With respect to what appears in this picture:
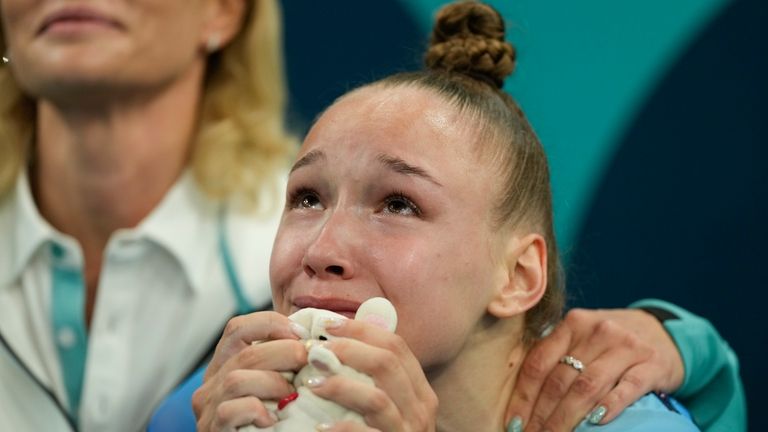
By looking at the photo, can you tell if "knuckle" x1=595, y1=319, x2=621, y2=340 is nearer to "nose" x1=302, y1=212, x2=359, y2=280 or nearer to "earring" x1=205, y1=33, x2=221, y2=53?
"nose" x1=302, y1=212, x2=359, y2=280

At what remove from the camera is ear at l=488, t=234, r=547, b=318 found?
127cm

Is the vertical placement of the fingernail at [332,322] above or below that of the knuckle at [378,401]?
above

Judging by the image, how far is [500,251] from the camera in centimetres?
126

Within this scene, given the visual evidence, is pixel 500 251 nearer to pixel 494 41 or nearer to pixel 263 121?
pixel 494 41

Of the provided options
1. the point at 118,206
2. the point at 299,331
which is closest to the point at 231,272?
the point at 118,206

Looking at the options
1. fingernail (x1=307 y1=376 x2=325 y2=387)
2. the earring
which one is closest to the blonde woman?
the earring

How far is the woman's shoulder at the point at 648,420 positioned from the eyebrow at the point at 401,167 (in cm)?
36

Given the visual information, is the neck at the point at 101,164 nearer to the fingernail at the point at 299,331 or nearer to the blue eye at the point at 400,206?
the blue eye at the point at 400,206

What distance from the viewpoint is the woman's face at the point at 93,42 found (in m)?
1.72

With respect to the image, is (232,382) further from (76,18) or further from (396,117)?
(76,18)

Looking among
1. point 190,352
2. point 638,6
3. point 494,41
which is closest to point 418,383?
point 494,41

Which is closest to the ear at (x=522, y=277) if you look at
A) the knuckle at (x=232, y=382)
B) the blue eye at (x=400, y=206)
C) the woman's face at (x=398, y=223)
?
the woman's face at (x=398, y=223)

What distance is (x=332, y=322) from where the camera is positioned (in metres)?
1.00

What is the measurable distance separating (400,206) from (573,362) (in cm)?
35
